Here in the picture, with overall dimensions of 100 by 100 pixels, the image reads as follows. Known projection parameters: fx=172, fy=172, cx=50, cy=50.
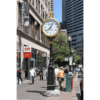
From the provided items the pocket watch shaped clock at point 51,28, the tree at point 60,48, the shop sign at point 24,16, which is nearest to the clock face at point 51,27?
the pocket watch shaped clock at point 51,28

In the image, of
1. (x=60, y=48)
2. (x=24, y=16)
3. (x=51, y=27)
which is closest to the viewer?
(x=51, y=27)

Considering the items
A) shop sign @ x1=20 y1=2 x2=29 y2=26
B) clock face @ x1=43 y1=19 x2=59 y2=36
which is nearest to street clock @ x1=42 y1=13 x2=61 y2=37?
clock face @ x1=43 y1=19 x2=59 y2=36

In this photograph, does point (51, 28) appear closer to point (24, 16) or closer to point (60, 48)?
point (24, 16)

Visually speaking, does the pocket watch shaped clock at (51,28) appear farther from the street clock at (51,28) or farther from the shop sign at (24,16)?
the shop sign at (24,16)

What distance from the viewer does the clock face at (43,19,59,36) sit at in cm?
1172

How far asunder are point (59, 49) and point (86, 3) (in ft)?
173

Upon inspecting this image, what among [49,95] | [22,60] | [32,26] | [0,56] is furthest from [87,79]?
[32,26]

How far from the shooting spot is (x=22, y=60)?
23641mm

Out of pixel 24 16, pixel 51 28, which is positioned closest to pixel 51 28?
pixel 51 28

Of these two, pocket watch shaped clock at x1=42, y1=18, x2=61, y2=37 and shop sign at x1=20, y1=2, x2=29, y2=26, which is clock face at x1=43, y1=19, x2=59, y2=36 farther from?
shop sign at x1=20, y1=2, x2=29, y2=26

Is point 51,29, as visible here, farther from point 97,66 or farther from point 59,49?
point 59,49

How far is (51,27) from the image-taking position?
11.8 m

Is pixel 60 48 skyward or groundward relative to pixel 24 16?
groundward

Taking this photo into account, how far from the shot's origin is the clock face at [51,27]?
1172 centimetres
